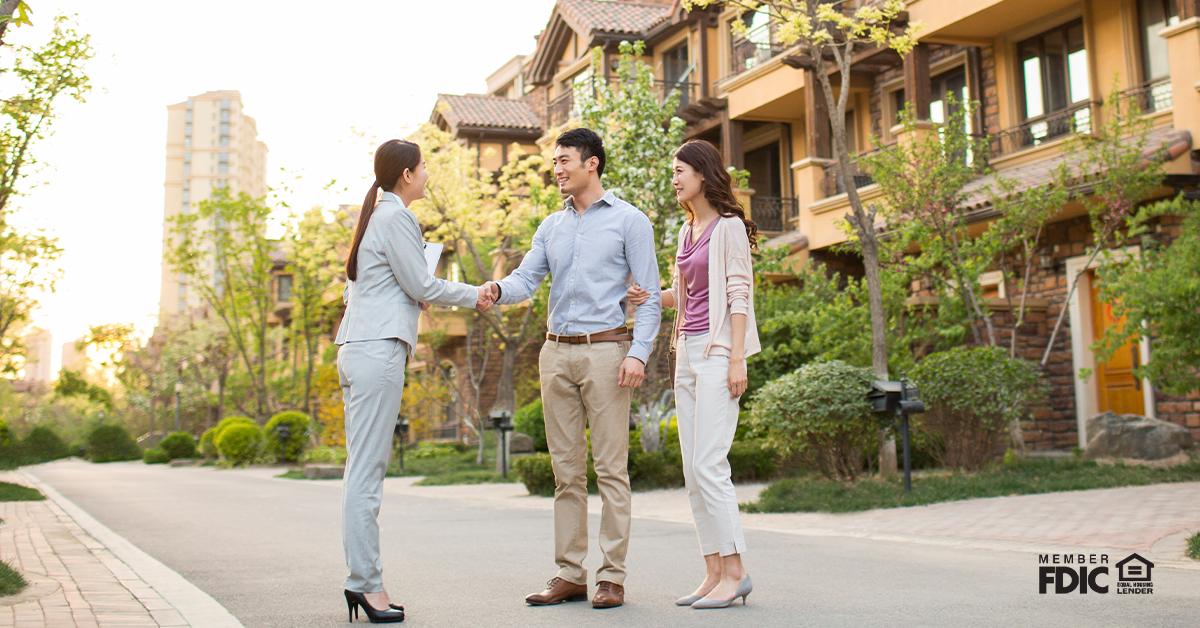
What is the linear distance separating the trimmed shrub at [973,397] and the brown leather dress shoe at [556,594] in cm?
760

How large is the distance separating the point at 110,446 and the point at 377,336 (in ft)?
148

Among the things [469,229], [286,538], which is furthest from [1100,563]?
[469,229]

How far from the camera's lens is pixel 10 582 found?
211 inches

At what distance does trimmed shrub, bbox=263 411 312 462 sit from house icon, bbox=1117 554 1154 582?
2567 centimetres

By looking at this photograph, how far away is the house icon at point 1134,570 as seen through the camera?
17.2ft

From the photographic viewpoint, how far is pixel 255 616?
4.81 metres

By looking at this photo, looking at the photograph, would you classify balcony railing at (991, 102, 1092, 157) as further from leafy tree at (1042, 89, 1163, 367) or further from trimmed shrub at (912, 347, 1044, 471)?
trimmed shrub at (912, 347, 1044, 471)

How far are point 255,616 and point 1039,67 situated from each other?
54.8 ft

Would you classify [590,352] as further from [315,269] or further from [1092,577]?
[315,269]

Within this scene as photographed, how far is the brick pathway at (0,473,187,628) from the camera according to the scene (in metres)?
4.65

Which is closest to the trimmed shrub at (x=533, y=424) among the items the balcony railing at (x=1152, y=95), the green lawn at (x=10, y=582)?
the balcony railing at (x=1152, y=95)

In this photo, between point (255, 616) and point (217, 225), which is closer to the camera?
point (255, 616)

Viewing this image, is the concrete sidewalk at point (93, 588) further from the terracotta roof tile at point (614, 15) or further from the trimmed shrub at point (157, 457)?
the trimmed shrub at point (157, 457)

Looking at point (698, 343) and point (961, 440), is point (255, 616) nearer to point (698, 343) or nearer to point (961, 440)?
point (698, 343)
